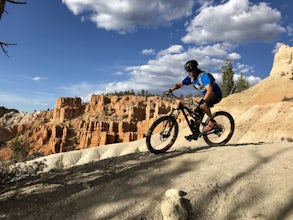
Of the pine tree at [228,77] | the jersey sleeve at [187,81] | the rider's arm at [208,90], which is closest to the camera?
the rider's arm at [208,90]

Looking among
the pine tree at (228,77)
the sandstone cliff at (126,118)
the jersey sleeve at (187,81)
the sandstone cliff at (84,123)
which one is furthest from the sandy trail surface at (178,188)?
the sandstone cliff at (84,123)

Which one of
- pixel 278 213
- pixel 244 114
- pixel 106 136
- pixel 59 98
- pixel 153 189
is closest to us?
pixel 278 213

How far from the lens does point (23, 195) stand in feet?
24.0

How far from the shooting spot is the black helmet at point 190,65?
942 centimetres

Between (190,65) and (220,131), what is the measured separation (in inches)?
88.6

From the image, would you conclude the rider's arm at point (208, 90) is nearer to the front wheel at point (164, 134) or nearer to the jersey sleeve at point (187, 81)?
the jersey sleeve at point (187, 81)

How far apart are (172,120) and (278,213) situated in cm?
454

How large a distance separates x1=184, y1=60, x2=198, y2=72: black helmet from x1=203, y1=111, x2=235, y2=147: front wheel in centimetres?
167

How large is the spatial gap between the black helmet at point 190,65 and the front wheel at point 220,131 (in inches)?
65.7

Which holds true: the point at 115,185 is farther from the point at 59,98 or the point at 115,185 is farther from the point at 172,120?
the point at 59,98

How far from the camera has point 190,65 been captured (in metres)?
9.41

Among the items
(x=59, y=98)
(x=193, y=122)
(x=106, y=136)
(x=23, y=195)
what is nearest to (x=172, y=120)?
(x=193, y=122)

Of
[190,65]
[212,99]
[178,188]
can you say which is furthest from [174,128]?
[178,188]

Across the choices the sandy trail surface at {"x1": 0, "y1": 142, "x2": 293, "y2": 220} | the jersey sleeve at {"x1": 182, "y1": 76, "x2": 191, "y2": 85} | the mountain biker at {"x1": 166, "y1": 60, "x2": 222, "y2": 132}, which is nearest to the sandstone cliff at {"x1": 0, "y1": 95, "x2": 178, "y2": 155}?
the jersey sleeve at {"x1": 182, "y1": 76, "x2": 191, "y2": 85}
